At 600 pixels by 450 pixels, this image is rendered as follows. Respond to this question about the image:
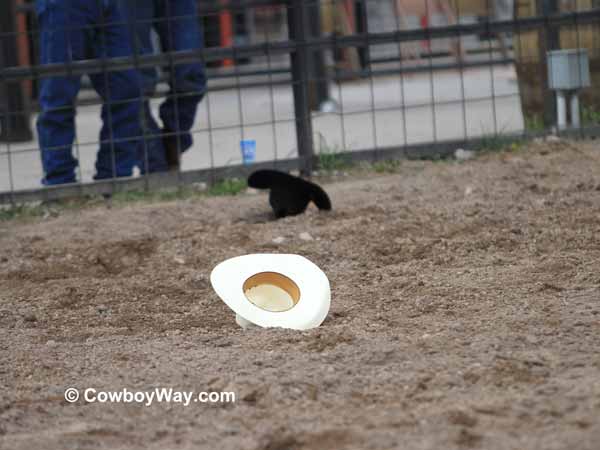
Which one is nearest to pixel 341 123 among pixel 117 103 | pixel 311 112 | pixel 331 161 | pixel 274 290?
pixel 311 112

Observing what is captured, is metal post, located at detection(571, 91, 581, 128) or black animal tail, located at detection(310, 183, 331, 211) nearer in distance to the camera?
black animal tail, located at detection(310, 183, 331, 211)

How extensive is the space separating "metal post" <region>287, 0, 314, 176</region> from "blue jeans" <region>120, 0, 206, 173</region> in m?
0.50

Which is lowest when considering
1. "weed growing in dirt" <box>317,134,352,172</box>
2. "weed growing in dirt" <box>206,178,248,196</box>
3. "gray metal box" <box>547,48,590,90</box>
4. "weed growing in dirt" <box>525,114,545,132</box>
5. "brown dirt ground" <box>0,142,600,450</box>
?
"brown dirt ground" <box>0,142,600,450</box>

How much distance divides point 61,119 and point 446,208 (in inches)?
86.3

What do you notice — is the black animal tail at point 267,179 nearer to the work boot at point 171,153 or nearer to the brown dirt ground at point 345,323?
the brown dirt ground at point 345,323

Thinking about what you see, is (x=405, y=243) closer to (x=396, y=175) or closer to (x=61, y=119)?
(x=396, y=175)

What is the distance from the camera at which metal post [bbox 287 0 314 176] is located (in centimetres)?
662

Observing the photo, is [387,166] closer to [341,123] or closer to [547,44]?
[341,123]

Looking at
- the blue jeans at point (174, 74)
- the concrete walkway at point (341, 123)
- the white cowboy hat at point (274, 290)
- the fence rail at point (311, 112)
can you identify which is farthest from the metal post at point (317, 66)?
the white cowboy hat at point (274, 290)

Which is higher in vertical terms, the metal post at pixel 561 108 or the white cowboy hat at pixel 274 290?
the metal post at pixel 561 108

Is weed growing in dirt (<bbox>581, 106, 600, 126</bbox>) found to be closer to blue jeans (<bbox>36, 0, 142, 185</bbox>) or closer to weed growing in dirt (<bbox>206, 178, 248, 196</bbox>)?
weed growing in dirt (<bbox>206, 178, 248, 196</bbox>)

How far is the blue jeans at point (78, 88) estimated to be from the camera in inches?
251

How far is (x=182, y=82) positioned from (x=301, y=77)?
0.65 meters

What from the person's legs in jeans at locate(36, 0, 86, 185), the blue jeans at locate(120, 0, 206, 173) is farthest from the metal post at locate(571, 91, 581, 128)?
the person's legs in jeans at locate(36, 0, 86, 185)
